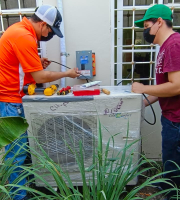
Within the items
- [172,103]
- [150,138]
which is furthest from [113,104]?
[150,138]

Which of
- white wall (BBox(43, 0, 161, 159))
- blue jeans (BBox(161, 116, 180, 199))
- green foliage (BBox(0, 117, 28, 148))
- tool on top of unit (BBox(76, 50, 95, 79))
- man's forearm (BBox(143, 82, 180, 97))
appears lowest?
blue jeans (BBox(161, 116, 180, 199))

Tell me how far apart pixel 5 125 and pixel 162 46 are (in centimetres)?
140

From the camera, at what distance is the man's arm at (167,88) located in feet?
5.33

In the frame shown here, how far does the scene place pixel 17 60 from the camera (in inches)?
70.8

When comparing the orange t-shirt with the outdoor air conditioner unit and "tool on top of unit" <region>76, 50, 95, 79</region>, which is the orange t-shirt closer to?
the outdoor air conditioner unit

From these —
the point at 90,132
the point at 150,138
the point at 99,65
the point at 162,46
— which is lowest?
the point at 150,138

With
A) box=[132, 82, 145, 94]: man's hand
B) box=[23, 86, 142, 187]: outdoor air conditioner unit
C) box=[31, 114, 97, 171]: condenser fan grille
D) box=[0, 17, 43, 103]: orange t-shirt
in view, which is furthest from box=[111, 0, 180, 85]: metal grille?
box=[0, 17, 43, 103]: orange t-shirt

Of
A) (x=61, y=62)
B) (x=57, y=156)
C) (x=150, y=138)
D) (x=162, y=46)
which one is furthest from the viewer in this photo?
(x=150, y=138)

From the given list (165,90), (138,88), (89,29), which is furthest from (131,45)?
(165,90)

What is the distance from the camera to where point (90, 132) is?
6.05 ft

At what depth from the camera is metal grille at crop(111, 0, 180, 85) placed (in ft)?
7.66

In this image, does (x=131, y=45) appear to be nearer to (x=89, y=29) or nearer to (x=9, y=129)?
(x=89, y=29)

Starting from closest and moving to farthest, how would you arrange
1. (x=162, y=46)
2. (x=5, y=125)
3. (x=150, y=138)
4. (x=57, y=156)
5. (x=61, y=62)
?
(x=5, y=125)
(x=162, y=46)
(x=57, y=156)
(x=61, y=62)
(x=150, y=138)

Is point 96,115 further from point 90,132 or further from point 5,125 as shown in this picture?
point 5,125
